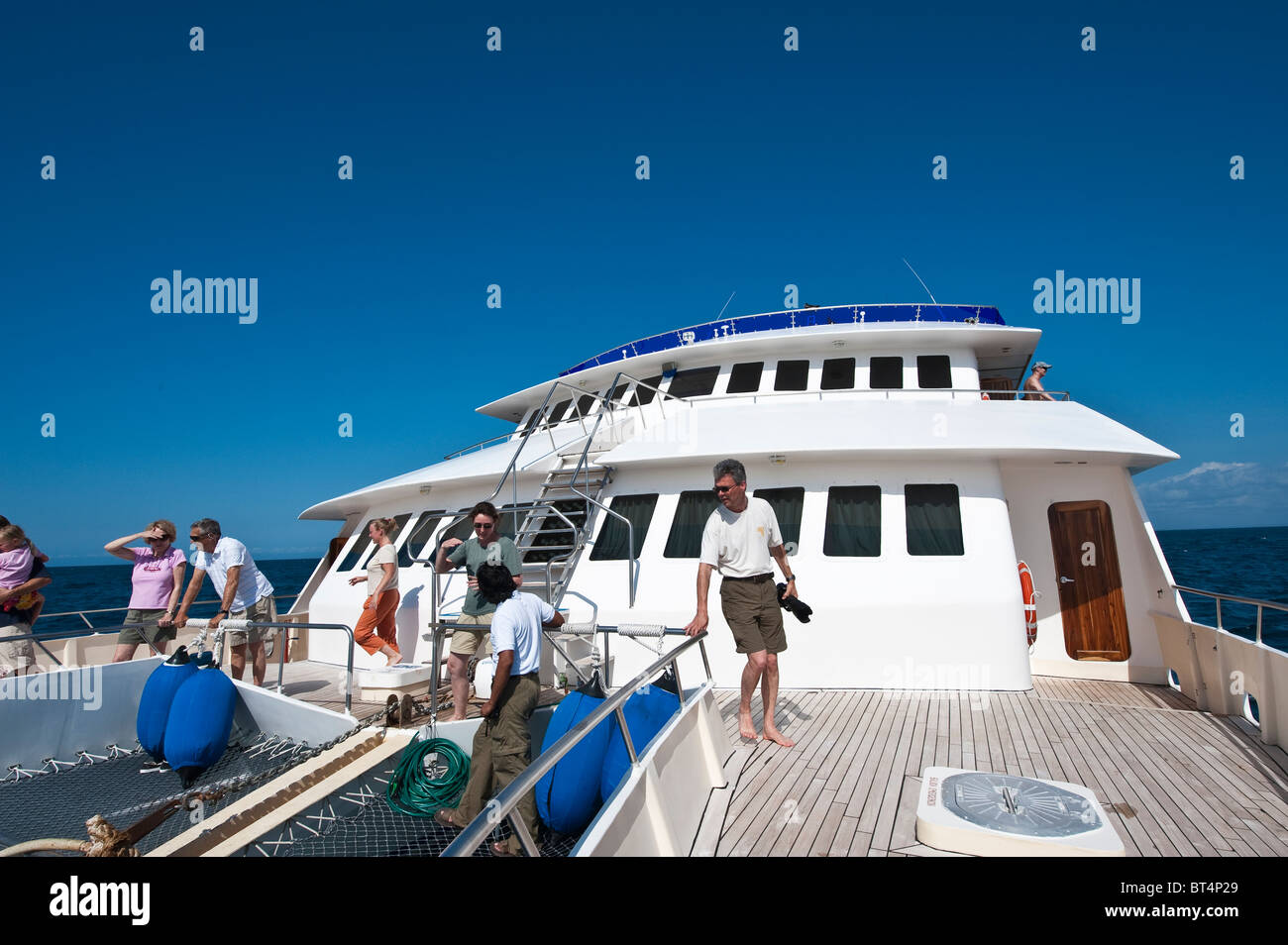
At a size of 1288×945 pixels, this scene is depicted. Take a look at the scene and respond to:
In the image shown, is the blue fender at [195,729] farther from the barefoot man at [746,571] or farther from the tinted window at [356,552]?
the tinted window at [356,552]

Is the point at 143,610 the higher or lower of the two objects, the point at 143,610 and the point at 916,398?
the lower

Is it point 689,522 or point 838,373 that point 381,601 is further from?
point 838,373

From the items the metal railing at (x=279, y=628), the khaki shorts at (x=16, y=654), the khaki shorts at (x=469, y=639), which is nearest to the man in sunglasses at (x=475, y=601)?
the khaki shorts at (x=469, y=639)

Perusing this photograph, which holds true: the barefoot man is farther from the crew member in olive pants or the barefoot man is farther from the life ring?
the life ring

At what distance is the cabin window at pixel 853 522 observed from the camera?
26.5 feet

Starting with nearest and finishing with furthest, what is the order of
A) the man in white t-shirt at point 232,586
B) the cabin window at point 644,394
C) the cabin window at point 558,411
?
the man in white t-shirt at point 232,586
the cabin window at point 644,394
the cabin window at point 558,411

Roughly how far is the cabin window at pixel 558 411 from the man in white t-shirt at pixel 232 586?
6641 millimetres

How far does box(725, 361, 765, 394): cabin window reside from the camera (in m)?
11.2

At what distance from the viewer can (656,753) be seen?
12.0 feet

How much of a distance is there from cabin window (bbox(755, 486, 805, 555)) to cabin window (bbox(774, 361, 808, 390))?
2.90 metres
